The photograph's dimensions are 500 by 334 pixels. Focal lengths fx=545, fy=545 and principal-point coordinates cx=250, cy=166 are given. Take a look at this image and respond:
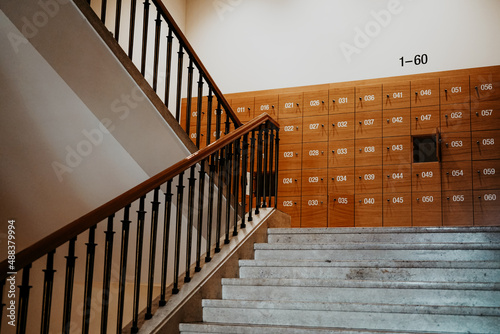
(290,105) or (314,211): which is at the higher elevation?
(290,105)

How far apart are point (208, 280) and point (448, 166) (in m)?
4.15

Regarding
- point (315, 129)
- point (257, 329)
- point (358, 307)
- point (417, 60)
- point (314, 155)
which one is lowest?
point (257, 329)

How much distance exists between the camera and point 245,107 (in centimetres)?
779

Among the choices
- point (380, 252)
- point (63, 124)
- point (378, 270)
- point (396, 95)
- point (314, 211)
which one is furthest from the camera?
point (314, 211)

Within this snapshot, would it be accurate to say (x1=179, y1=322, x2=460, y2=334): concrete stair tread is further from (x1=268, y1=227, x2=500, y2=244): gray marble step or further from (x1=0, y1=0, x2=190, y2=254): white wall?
(x1=0, y1=0, x2=190, y2=254): white wall

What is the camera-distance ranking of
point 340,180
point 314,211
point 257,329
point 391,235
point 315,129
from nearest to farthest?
1. point 257,329
2. point 391,235
3. point 340,180
4. point 314,211
5. point 315,129

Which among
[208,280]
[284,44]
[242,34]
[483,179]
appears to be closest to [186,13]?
[242,34]

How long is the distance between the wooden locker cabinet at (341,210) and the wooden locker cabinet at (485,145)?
5.22ft

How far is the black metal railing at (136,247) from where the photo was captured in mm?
2596

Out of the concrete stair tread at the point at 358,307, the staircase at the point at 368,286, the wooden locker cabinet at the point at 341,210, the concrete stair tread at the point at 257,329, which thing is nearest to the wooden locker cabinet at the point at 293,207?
the wooden locker cabinet at the point at 341,210

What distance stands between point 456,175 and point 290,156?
6.97 feet

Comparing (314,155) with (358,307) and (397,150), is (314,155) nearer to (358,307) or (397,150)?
(397,150)

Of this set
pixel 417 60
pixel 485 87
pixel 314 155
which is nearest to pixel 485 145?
pixel 485 87

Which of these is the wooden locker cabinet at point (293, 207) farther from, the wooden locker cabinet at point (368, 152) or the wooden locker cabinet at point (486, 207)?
the wooden locker cabinet at point (486, 207)
